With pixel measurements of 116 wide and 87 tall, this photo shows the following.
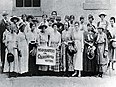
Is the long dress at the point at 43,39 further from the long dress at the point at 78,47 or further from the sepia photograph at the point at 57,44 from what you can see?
the long dress at the point at 78,47

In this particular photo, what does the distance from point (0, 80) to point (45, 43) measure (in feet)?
5.25

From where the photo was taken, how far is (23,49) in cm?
880

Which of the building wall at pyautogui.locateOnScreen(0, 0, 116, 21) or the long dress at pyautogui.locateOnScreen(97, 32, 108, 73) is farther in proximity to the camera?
the long dress at pyautogui.locateOnScreen(97, 32, 108, 73)

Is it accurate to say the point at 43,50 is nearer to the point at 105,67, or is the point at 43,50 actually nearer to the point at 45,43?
the point at 45,43

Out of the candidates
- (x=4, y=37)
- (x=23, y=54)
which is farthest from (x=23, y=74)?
(x=4, y=37)

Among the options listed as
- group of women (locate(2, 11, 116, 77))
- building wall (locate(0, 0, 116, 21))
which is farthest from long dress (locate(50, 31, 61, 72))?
building wall (locate(0, 0, 116, 21))

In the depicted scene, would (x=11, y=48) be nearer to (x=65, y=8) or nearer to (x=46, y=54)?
(x=46, y=54)

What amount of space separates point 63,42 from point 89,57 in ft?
2.70

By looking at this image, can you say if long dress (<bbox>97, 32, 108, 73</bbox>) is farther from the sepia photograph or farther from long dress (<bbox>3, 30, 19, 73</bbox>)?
long dress (<bbox>3, 30, 19, 73</bbox>)

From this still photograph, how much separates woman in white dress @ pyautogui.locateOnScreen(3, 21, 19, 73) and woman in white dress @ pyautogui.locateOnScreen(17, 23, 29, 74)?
0.11 m

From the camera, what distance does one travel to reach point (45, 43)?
28.8 ft

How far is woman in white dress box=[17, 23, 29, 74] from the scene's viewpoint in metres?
8.77

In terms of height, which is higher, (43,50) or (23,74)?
(43,50)

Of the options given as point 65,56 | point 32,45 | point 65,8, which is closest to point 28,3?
point 65,8
